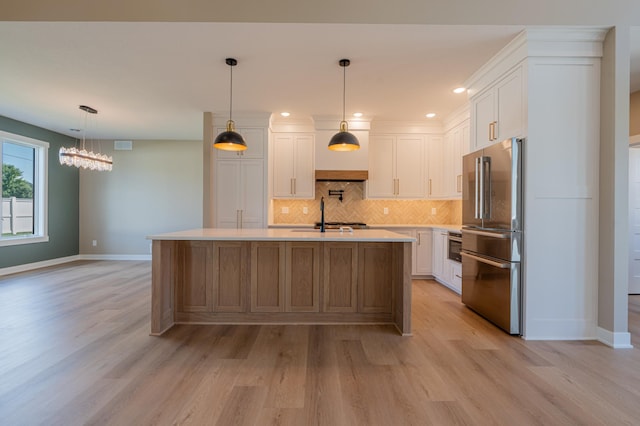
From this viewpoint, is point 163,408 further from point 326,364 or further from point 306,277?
point 306,277

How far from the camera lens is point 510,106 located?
314cm

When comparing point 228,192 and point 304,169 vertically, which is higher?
point 304,169

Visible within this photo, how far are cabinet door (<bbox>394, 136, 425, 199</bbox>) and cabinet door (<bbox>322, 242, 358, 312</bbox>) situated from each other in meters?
2.76

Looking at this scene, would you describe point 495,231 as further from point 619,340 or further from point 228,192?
point 228,192

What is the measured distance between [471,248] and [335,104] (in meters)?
2.71

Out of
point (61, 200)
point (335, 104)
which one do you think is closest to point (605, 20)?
point (335, 104)

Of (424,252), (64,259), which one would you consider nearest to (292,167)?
(424,252)

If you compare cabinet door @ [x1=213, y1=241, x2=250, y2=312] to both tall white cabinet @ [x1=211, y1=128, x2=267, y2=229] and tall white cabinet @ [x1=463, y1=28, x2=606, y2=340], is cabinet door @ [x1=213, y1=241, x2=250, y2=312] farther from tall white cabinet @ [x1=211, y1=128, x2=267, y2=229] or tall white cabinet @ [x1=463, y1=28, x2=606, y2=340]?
tall white cabinet @ [x1=463, y1=28, x2=606, y2=340]

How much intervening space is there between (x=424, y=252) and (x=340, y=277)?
2679 millimetres

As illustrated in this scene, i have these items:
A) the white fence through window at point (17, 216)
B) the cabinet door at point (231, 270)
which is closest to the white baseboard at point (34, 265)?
the white fence through window at point (17, 216)

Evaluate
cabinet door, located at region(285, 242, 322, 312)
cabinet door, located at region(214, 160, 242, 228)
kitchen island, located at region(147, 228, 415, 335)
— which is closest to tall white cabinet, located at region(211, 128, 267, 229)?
cabinet door, located at region(214, 160, 242, 228)

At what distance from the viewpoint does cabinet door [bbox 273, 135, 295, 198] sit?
5.60 m

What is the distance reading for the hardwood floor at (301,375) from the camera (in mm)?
1823

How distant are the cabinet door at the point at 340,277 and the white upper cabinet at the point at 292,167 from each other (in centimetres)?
244
